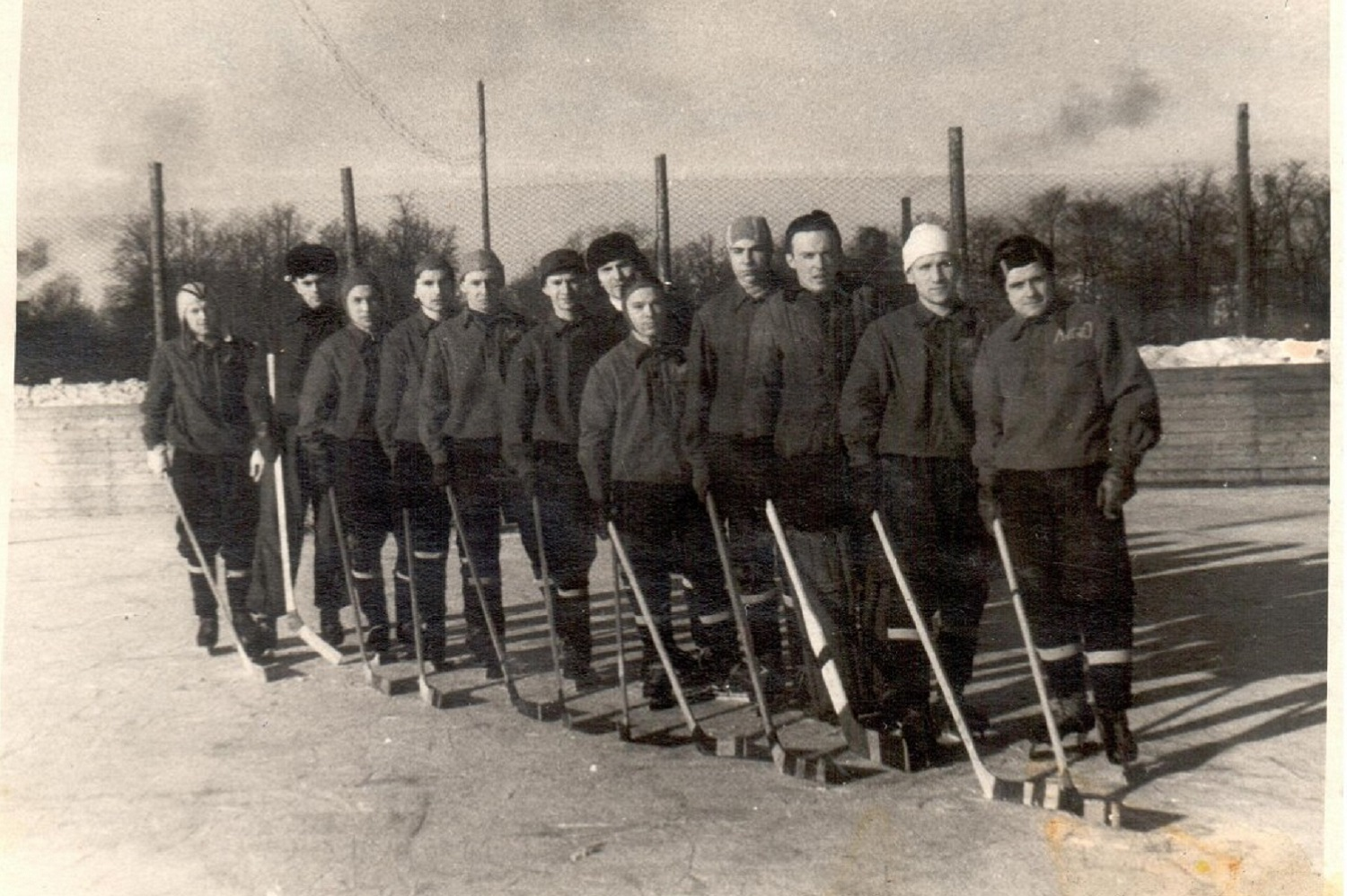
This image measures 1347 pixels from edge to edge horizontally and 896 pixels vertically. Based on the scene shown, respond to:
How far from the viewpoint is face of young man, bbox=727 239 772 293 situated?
12.3 ft

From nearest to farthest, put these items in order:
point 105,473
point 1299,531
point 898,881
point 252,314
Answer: point 898,881
point 252,314
point 105,473
point 1299,531

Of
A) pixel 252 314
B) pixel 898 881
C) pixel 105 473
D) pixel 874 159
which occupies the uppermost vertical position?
pixel 874 159

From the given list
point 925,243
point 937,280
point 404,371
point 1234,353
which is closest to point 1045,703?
point 937,280

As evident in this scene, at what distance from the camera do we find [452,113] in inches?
166

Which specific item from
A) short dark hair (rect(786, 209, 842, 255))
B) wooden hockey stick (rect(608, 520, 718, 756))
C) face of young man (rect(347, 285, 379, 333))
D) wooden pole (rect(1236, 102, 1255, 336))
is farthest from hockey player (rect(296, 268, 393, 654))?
wooden pole (rect(1236, 102, 1255, 336))

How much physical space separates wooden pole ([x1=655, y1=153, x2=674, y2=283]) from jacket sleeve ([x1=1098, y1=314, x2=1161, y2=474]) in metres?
1.65

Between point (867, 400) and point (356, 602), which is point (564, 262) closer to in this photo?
point (867, 400)

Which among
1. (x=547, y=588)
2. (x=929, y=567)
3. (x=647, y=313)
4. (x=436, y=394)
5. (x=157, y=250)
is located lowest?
(x=547, y=588)

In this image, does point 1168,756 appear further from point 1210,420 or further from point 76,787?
point 1210,420

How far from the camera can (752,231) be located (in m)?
3.76

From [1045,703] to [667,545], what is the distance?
1.36 meters

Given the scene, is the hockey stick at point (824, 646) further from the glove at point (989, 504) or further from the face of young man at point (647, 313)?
the face of young man at point (647, 313)

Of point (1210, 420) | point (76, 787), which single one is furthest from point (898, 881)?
point (1210, 420)

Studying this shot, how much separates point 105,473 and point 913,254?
13.7 ft
